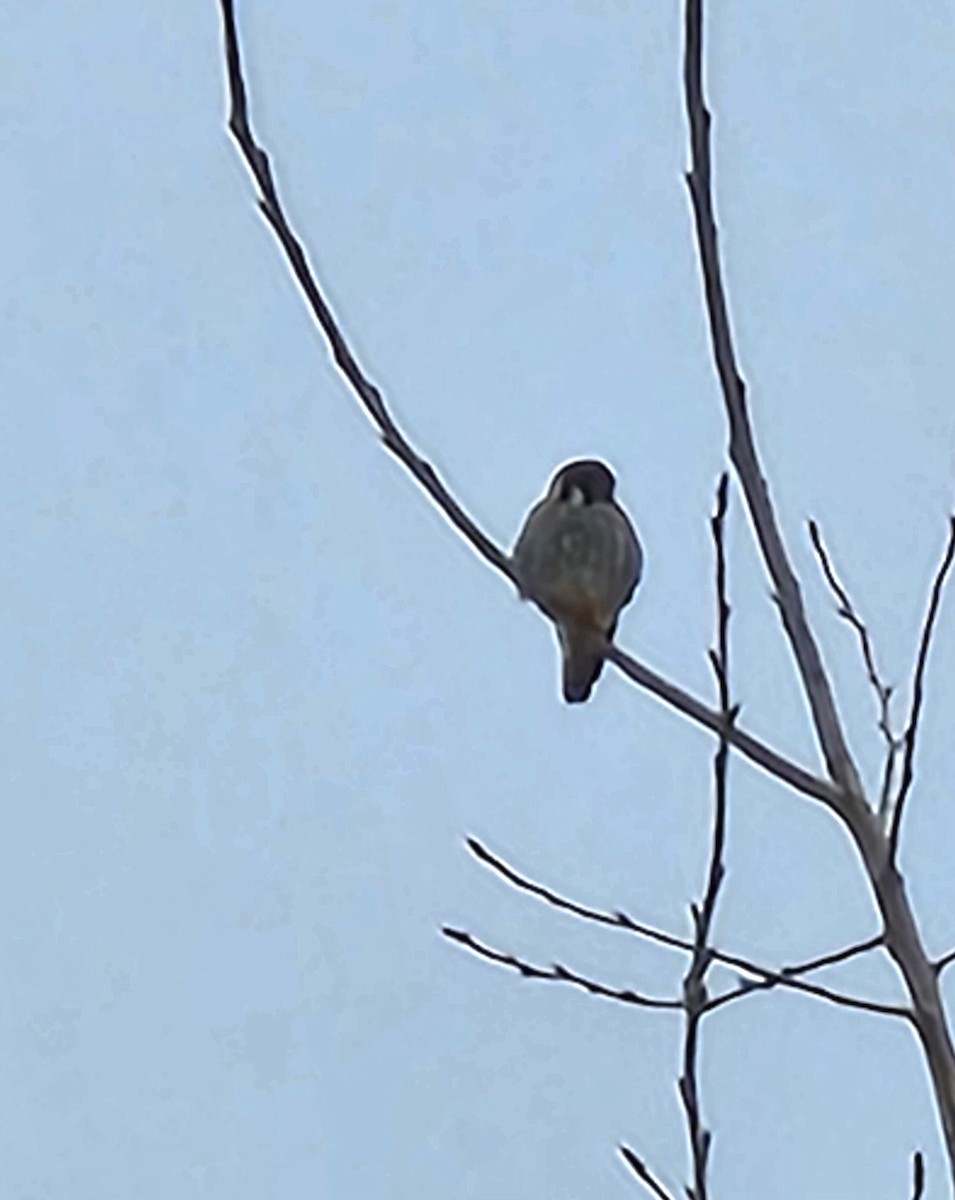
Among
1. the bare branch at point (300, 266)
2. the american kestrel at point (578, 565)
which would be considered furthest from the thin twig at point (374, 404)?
Answer: the american kestrel at point (578, 565)

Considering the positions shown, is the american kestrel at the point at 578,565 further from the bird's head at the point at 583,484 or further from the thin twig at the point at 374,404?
the thin twig at the point at 374,404

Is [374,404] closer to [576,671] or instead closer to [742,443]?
[742,443]

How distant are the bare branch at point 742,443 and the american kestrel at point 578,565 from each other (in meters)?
3.33

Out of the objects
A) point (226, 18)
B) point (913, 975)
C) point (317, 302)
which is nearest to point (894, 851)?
point (913, 975)

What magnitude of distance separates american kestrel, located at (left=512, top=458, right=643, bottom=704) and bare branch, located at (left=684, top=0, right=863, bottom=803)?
131 inches

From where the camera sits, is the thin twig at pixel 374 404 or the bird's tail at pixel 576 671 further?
the bird's tail at pixel 576 671

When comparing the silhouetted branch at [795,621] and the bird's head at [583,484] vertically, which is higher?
the bird's head at [583,484]

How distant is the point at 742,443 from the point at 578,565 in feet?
12.4

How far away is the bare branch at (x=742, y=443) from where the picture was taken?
10.4 ft

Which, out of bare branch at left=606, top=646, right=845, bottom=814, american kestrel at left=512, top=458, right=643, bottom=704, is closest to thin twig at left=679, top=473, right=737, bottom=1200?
bare branch at left=606, top=646, right=845, bottom=814

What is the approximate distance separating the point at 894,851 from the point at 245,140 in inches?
45.0

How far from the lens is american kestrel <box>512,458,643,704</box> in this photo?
6898 mm

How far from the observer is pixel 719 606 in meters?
3.40

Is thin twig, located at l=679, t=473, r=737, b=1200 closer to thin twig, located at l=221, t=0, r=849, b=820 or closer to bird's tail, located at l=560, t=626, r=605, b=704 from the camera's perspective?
thin twig, located at l=221, t=0, r=849, b=820
